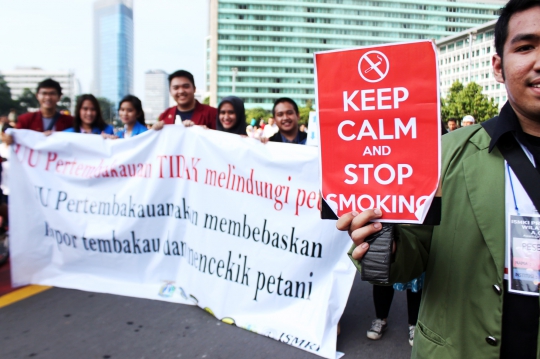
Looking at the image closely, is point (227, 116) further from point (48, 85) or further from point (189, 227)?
point (48, 85)

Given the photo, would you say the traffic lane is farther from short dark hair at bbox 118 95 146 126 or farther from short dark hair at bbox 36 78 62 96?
short dark hair at bbox 36 78 62 96

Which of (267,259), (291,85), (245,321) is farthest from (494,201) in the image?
(291,85)

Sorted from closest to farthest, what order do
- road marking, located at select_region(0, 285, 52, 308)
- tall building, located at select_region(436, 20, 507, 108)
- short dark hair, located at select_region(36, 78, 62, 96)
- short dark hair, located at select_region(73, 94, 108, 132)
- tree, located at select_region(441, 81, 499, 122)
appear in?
road marking, located at select_region(0, 285, 52, 308)
short dark hair, located at select_region(36, 78, 62, 96)
short dark hair, located at select_region(73, 94, 108, 132)
tree, located at select_region(441, 81, 499, 122)
tall building, located at select_region(436, 20, 507, 108)

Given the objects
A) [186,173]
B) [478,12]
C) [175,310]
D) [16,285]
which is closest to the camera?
[175,310]

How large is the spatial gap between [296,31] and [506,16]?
118m

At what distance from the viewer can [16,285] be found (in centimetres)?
416

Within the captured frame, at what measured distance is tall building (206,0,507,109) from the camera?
10700 centimetres

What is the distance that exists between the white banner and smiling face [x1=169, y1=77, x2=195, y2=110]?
91cm

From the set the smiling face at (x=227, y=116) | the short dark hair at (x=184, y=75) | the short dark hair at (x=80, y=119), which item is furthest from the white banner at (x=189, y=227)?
the short dark hair at (x=184, y=75)

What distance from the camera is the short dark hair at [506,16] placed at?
3.78 feet

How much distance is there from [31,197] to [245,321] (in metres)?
2.54

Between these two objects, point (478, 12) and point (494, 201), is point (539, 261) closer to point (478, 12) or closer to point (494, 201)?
point (494, 201)

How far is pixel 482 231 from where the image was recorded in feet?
3.72

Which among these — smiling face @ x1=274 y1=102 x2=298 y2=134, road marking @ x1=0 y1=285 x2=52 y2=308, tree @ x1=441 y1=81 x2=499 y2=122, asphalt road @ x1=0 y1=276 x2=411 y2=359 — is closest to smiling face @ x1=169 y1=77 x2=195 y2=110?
smiling face @ x1=274 y1=102 x2=298 y2=134
